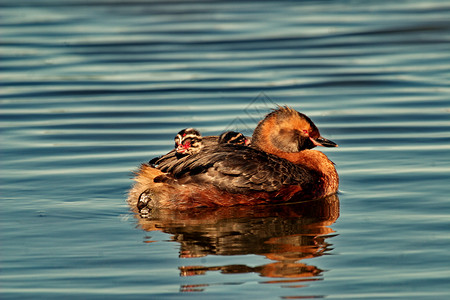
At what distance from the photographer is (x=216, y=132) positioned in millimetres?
12664

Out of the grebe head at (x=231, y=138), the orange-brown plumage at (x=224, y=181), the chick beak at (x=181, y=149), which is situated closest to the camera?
the orange-brown plumage at (x=224, y=181)

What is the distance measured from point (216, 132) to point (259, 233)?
4529mm

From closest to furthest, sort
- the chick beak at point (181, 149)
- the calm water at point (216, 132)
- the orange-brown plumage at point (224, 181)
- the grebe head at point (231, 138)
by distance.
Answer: the calm water at point (216, 132), the orange-brown plumage at point (224, 181), the chick beak at point (181, 149), the grebe head at point (231, 138)

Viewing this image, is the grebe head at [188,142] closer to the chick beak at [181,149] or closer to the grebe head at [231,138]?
the chick beak at [181,149]

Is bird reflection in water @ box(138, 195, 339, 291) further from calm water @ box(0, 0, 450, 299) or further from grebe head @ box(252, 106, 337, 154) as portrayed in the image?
grebe head @ box(252, 106, 337, 154)

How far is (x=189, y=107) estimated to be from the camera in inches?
569

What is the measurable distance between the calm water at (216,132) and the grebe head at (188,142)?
78 cm

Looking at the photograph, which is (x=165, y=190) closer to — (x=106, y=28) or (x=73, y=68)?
Result: (x=73, y=68)

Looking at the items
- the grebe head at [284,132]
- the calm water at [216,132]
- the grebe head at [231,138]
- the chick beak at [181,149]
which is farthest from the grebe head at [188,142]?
the calm water at [216,132]

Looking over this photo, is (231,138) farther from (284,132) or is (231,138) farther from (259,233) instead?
(259,233)

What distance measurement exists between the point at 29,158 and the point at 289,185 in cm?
364

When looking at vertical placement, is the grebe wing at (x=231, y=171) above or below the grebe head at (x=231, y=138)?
below

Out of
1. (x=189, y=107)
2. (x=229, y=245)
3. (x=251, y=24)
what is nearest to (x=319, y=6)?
(x=251, y=24)

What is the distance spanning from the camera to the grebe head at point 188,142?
33.1ft
